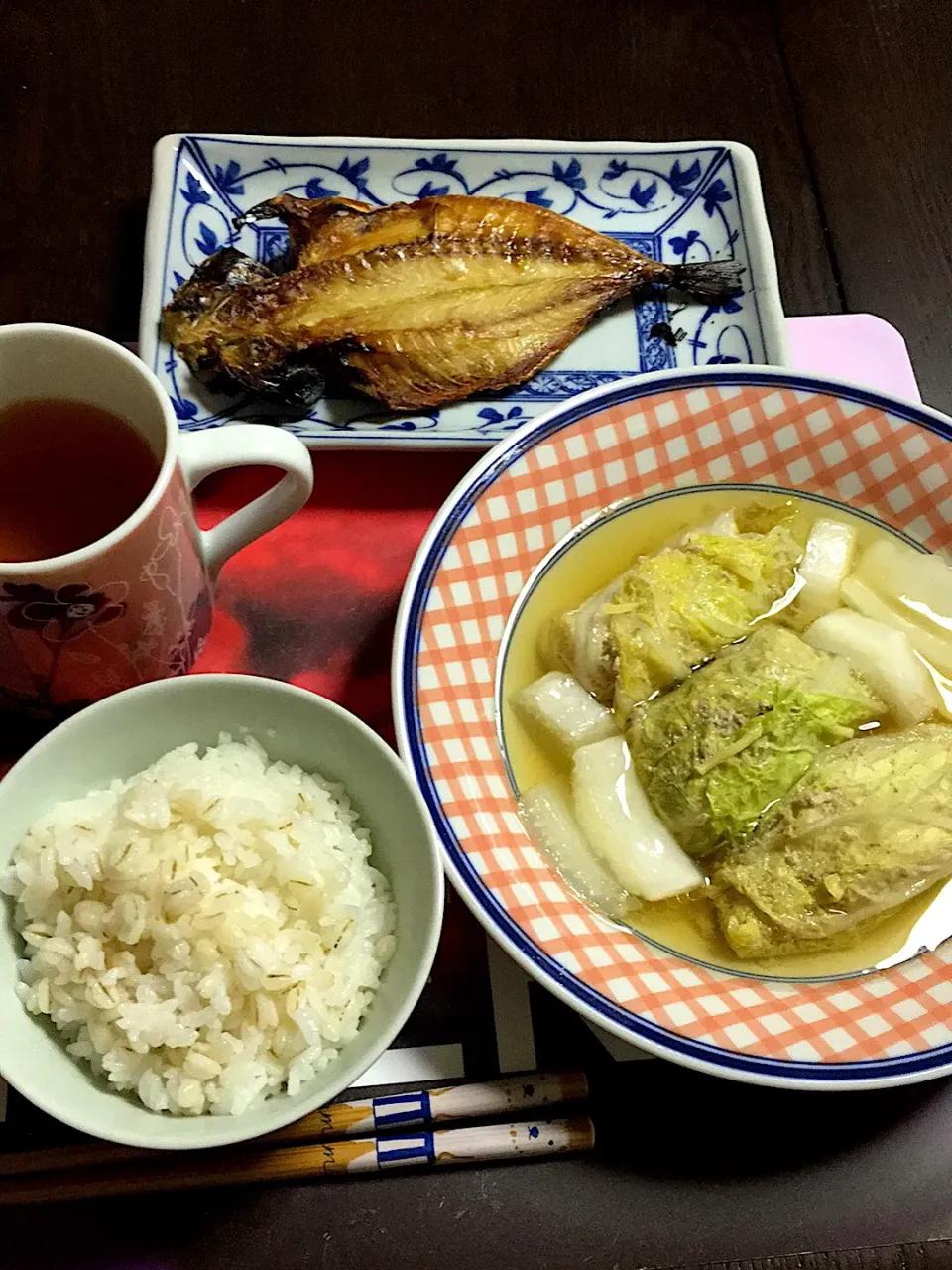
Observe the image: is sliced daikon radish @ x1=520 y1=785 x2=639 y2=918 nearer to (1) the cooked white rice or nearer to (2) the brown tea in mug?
(1) the cooked white rice

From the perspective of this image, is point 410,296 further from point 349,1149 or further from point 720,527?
Result: point 349,1149

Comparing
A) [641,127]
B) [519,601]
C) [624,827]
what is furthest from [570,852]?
[641,127]

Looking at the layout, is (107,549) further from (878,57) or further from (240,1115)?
(878,57)

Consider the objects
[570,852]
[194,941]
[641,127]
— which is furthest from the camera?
[641,127]

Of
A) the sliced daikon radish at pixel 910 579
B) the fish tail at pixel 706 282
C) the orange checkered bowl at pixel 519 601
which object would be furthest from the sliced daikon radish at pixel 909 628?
the fish tail at pixel 706 282

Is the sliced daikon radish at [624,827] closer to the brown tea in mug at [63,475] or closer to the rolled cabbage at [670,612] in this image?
the rolled cabbage at [670,612]

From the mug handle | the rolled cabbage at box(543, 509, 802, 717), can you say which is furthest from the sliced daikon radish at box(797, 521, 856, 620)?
the mug handle
